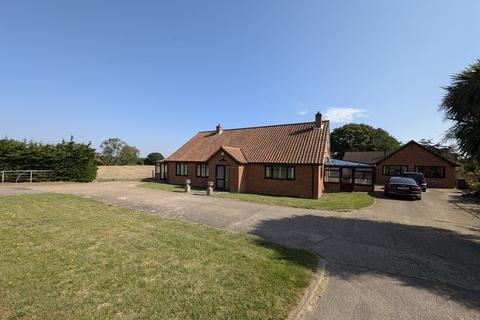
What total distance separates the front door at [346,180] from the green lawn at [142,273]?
17075mm

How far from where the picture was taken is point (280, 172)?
20469 mm

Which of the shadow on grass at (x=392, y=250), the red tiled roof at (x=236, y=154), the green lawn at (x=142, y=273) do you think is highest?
the red tiled roof at (x=236, y=154)

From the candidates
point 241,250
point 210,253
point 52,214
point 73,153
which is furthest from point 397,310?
point 73,153

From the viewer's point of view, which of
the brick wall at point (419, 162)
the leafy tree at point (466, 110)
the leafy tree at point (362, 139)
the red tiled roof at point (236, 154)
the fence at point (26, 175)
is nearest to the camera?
the leafy tree at point (466, 110)

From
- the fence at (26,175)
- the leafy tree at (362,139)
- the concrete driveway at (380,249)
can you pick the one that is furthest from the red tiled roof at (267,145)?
the leafy tree at (362,139)

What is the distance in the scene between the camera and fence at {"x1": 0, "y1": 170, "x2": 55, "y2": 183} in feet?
77.3

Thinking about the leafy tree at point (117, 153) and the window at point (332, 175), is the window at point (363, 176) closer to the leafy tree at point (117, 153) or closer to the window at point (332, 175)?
the window at point (332, 175)

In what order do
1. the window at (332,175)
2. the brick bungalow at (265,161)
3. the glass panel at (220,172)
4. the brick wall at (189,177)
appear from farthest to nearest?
the brick wall at (189,177) → the glass panel at (220,172) → the window at (332,175) → the brick bungalow at (265,161)

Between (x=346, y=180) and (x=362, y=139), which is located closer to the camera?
(x=346, y=180)

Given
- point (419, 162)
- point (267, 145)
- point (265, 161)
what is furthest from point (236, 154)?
point (419, 162)

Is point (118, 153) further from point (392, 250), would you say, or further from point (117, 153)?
point (392, 250)

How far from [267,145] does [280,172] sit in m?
3.68

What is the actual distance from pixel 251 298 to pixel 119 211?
8982mm

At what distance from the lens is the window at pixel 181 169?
27.1 metres
